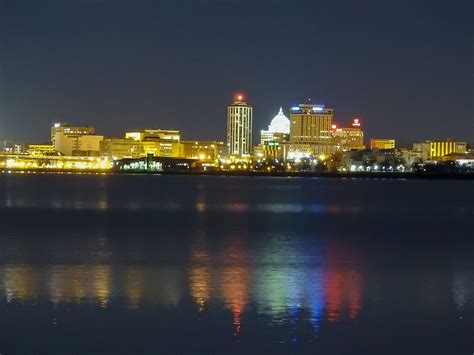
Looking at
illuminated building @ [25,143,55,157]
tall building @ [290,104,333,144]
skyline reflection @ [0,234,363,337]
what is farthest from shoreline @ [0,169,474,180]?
skyline reflection @ [0,234,363,337]

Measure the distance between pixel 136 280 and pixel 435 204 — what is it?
120ft

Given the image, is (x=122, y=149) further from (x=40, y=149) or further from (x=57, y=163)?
(x=40, y=149)

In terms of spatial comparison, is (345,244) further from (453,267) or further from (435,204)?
(435,204)

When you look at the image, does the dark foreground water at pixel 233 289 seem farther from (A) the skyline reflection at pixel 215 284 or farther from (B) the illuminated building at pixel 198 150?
(B) the illuminated building at pixel 198 150

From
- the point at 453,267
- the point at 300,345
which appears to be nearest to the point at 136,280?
the point at 300,345

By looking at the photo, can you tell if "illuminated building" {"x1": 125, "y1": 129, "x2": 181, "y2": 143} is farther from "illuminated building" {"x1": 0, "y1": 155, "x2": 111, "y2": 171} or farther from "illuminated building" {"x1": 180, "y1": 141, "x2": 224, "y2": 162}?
"illuminated building" {"x1": 0, "y1": 155, "x2": 111, "y2": 171}

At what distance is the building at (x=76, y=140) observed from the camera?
542ft

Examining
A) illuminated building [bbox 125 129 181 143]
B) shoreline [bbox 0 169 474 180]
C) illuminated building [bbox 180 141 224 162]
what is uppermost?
illuminated building [bbox 125 129 181 143]

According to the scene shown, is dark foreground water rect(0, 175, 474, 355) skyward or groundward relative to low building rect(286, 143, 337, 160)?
groundward

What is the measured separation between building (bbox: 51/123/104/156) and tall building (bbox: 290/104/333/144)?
44326 millimetres

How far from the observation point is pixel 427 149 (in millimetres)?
171750

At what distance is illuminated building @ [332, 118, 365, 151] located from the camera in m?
189

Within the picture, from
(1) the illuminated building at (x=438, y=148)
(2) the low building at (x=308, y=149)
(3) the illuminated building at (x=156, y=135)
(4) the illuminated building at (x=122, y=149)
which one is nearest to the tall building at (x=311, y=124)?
(2) the low building at (x=308, y=149)

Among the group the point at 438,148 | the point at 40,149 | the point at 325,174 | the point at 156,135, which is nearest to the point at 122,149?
the point at 156,135
